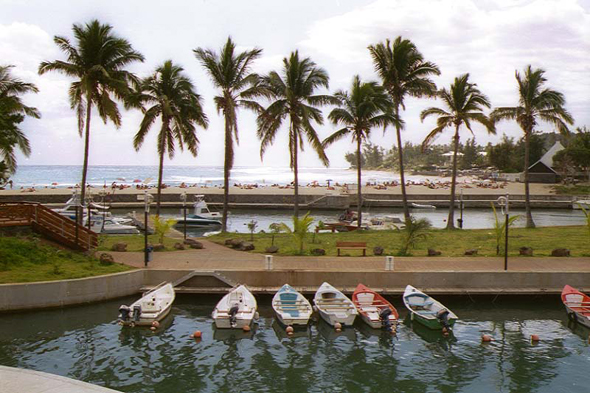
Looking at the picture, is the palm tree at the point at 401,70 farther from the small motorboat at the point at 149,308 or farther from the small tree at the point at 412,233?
the small motorboat at the point at 149,308

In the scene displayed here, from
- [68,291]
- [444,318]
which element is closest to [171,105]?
[68,291]

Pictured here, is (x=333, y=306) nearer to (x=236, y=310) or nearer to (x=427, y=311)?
(x=427, y=311)

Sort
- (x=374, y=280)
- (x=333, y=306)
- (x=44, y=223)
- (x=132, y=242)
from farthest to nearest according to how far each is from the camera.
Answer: (x=132, y=242) → (x=44, y=223) → (x=374, y=280) → (x=333, y=306)

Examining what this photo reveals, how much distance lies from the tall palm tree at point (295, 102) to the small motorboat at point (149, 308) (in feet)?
51.6

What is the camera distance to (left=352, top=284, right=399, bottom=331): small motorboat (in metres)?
19.6

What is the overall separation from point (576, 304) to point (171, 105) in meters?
29.2

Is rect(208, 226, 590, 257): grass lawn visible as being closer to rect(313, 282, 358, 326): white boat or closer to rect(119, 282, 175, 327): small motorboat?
rect(313, 282, 358, 326): white boat

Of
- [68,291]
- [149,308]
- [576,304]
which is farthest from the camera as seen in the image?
[68,291]

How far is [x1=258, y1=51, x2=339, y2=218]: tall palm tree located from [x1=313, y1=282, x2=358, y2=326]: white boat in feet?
48.8

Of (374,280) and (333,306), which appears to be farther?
(374,280)

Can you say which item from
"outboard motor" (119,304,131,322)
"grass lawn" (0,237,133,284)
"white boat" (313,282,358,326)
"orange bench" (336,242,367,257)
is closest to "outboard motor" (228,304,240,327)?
"white boat" (313,282,358,326)

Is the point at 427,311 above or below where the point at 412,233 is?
below

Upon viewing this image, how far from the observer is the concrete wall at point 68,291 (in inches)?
805

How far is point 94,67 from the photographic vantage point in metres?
33.4
